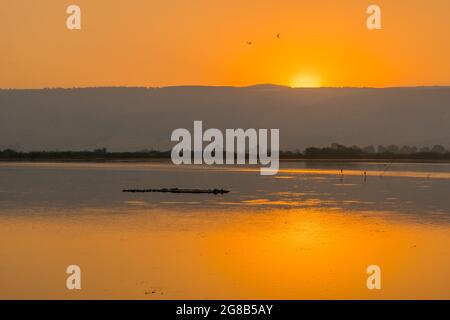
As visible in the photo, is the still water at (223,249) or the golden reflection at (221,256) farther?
the still water at (223,249)

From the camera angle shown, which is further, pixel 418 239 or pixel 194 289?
pixel 418 239

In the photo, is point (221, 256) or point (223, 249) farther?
point (223, 249)

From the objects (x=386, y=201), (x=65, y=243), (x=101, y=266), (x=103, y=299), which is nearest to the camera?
(x=103, y=299)

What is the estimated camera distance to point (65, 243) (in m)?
27.6

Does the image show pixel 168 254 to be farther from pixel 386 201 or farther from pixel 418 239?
pixel 386 201

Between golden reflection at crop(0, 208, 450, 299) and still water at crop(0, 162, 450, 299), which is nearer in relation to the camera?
golden reflection at crop(0, 208, 450, 299)

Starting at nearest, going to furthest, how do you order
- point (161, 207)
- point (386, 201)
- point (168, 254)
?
point (168, 254)
point (161, 207)
point (386, 201)

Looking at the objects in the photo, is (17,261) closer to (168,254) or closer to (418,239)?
(168,254)
